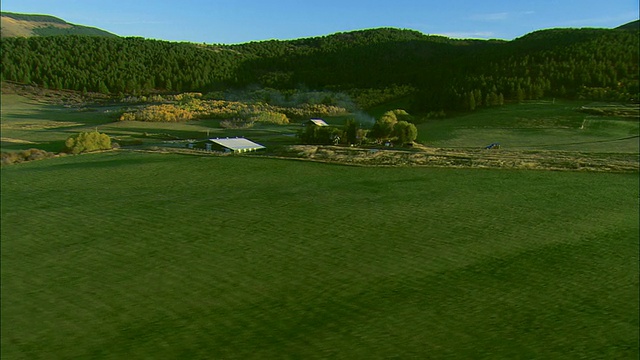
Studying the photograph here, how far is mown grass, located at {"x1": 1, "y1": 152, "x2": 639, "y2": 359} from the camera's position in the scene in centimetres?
1008

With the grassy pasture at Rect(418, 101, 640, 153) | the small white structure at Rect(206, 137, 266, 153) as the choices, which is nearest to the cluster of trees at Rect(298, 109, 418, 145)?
the grassy pasture at Rect(418, 101, 640, 153)

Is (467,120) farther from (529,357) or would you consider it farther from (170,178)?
(529,357)

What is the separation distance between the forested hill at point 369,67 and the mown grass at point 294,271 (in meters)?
21.9

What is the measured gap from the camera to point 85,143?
20.9 meters

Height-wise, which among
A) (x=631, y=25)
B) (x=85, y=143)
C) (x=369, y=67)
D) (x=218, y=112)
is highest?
(x=631, y=25)

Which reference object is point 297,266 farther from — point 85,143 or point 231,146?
point 231,146

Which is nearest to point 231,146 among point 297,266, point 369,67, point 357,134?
point 357,134

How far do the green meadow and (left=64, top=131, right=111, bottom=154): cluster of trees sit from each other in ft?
2.17

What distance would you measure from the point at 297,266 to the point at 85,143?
40.3 feet

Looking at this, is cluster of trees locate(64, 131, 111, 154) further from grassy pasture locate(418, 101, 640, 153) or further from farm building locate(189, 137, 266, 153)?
grassy pasture locate(418, 101, 640, 153)

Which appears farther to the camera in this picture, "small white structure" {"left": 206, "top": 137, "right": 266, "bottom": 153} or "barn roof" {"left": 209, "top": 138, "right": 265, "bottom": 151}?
"barn roof" {"left": 209, "top": 138, "right": 265, "bottom": 151}

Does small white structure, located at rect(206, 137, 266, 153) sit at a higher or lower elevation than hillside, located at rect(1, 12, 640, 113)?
lower

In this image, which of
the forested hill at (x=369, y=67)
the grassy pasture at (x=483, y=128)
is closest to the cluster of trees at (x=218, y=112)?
the grassy pasture at (x=483, y=128)

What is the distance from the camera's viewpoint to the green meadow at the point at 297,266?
10.1 m
